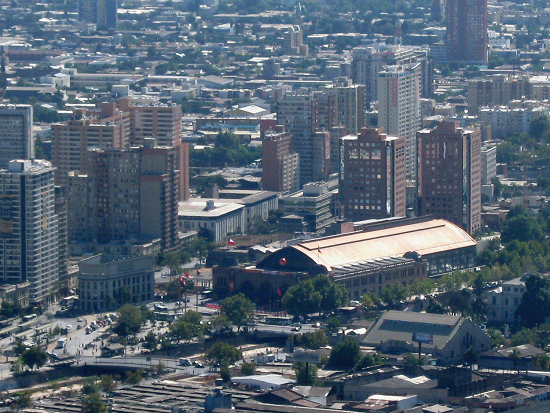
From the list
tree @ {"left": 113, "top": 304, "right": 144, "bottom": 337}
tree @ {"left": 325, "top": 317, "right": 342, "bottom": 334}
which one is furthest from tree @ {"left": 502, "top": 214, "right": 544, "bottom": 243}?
tree @ {"left": 113, "top": 304, "right": 144, "bottom": 337}

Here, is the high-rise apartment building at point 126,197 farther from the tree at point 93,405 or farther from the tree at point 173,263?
the tree at point 93,405

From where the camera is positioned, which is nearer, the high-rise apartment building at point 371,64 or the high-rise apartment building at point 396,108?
the high-rise apartment building at point 396,108

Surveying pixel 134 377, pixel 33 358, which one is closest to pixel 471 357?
pixel 134 377

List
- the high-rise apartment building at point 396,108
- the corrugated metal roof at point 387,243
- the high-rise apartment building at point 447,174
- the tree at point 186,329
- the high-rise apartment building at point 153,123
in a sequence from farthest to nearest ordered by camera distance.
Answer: the high-rise apartment building at point 396,108, the high-rise apartment building at point 153,123, the high-rise apartment building at point 447,174, the corrugated metal roof at point 387,243, the tree at point 186,329

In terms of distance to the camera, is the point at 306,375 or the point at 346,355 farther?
the point at 346,355

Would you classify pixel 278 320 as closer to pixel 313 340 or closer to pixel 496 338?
pixel 313 340

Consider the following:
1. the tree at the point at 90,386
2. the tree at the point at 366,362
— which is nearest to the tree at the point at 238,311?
the tree at the point at 366,362
